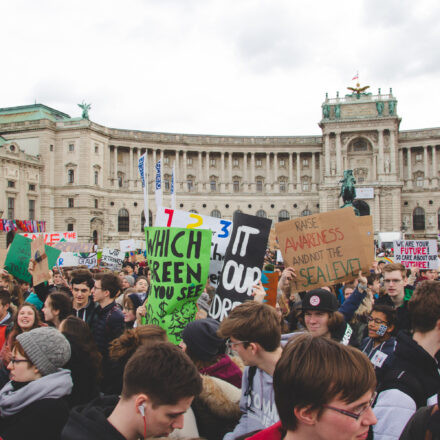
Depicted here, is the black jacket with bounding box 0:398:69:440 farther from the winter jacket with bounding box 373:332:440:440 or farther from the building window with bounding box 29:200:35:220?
the building window with bounding box 29:200:35:220

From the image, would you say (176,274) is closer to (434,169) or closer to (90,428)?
(90,428)

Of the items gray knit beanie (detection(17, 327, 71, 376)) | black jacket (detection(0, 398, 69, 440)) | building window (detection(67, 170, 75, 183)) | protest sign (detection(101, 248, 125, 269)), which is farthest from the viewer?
building window (detection(67, 170, 75, 183))

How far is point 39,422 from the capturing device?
3.34 meters

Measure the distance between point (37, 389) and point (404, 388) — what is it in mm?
2776

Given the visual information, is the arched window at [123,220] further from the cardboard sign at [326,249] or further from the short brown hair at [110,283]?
the cardboard sign at [326,249]

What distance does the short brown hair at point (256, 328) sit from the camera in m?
3.70

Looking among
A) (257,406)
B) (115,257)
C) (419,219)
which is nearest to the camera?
(257,406)

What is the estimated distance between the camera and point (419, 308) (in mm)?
3971

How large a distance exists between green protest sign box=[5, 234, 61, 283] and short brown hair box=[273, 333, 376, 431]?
9.95m

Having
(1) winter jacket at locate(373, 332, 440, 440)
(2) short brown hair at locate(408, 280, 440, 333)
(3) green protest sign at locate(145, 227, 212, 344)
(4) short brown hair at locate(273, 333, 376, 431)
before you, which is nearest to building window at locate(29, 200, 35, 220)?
(3) green protest sign at locate(145, 227, 212, 344)

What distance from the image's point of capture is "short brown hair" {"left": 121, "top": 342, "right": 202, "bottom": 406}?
9.22 ft

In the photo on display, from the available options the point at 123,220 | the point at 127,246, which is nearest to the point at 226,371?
the point at 127,246

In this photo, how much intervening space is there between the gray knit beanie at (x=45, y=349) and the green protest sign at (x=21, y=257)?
793 centimetres

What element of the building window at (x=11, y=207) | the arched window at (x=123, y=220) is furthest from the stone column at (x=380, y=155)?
the building window at (x=11, y=207)
